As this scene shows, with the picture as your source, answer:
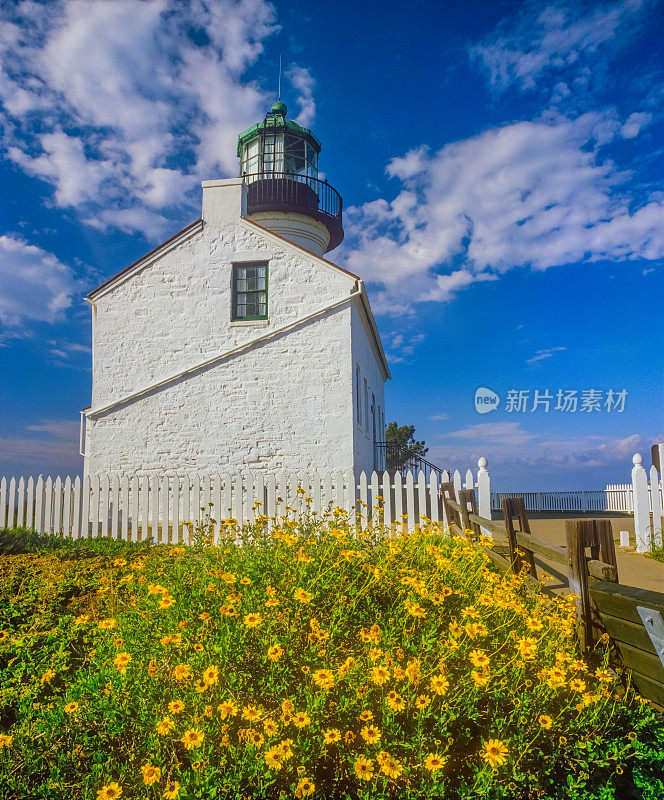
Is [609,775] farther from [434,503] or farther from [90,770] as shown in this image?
[434,503]

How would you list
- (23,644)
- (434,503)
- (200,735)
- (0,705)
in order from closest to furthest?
(200,735) → (0,705) → (23,644) → (434,503)

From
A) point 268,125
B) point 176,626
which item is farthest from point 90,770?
point 268,125

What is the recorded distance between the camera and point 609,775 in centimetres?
271

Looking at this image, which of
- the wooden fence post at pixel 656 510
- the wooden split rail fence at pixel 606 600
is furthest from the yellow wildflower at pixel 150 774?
the wooden fence post at pixel 656 510

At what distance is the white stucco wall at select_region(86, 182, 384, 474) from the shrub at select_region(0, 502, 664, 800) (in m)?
9.20

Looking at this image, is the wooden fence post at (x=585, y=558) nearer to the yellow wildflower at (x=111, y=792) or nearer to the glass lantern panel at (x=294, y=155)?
the yellow wildflower at (x=111, y=792)

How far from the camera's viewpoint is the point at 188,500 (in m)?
11.3

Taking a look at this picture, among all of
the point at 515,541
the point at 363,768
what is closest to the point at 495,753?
the point at 363,768

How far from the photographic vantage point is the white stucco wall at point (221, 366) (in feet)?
42.2

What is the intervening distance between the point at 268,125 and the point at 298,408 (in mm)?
12648

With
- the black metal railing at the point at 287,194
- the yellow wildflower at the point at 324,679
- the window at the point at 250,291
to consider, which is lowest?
Answer: the yellow wildflower at the point at 324,679

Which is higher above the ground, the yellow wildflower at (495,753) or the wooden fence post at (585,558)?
the wooden fence post at (585,558)

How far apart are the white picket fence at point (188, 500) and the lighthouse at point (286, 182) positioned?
34.0 ft

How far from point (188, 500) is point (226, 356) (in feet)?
12.4
